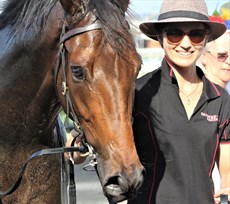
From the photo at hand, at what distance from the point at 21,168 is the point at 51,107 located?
1.29 feet

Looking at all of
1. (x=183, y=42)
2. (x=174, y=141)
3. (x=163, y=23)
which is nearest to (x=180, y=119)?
(x=174, y=141)

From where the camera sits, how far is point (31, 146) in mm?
3422

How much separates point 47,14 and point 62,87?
1.42 feet

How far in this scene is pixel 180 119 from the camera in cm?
313

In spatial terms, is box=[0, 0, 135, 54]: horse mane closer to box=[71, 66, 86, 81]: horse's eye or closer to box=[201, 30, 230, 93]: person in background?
box=[71, 66, 86, 81]: horse's eye

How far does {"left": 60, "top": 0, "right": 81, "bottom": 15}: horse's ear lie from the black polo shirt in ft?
1.86

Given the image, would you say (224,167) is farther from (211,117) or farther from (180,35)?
(180,35)

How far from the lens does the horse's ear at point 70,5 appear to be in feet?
9.80

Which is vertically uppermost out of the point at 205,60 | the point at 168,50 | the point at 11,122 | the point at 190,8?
the point at 190,8

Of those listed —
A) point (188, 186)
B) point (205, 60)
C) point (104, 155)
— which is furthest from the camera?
point (205, 60)

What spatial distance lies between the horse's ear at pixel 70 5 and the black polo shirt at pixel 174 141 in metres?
0.57

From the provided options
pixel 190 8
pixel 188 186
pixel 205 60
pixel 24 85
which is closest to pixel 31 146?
pixel 24 85

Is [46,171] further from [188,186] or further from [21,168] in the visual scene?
[188,186]

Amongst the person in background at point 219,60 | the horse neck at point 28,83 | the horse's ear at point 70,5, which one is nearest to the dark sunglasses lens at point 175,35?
the horse's ear at point 70,5
